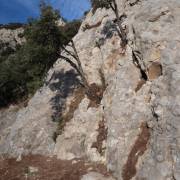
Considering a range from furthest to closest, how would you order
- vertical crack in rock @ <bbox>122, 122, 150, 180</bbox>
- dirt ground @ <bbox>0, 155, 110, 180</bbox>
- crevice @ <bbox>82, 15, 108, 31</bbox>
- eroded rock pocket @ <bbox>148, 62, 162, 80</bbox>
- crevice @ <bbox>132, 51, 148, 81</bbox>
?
1. crevice @ <bbox>82, 15, 108, 31</bbox>
2. crevice @ <bbox>132, 51, 148, 81</bbox>
3. dirt ground @ <bbox>0, 155, 110, 180</bbox>
4. eroded rock pocket @ <bbox>148, 62, 162, 80</bbox>
5. vertical crack in rock @ <bbox>122, 122, 150, 180</bbox>

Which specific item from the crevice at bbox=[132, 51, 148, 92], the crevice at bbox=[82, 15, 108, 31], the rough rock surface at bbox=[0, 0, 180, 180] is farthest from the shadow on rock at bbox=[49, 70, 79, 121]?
the crevice at bbox=[132, 51, 148, 92]

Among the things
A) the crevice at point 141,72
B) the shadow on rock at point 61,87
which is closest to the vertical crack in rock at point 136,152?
the crevice at point 141,72

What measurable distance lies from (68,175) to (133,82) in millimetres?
9662

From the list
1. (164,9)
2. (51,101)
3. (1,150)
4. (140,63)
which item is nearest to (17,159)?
(1,150)

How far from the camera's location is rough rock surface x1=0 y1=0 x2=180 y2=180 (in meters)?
22.0

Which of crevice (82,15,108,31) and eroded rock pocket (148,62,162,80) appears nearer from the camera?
eroded rock pocket (148,62,162,80)

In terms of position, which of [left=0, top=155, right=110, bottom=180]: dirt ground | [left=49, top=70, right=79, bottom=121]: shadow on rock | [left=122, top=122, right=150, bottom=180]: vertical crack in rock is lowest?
[left=0, top=155, right=110, bottom=180]: dirt ground

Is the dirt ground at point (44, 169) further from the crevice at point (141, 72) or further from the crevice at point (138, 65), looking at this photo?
the crevice at point (138, 65)

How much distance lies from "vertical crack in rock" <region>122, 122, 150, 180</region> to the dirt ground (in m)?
2.15

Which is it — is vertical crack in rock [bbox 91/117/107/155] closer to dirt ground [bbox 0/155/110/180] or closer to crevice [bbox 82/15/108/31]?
dirt ground [bbox 0/155/110/180]

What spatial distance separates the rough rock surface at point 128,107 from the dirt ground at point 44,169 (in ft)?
3.19

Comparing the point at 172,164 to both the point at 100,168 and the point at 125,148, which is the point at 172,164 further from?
the point at 100,168

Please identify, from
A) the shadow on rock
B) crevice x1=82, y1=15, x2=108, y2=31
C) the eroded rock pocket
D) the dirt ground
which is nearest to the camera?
the eroded rock pocket

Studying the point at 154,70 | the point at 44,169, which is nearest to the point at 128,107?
the point at 154,70
